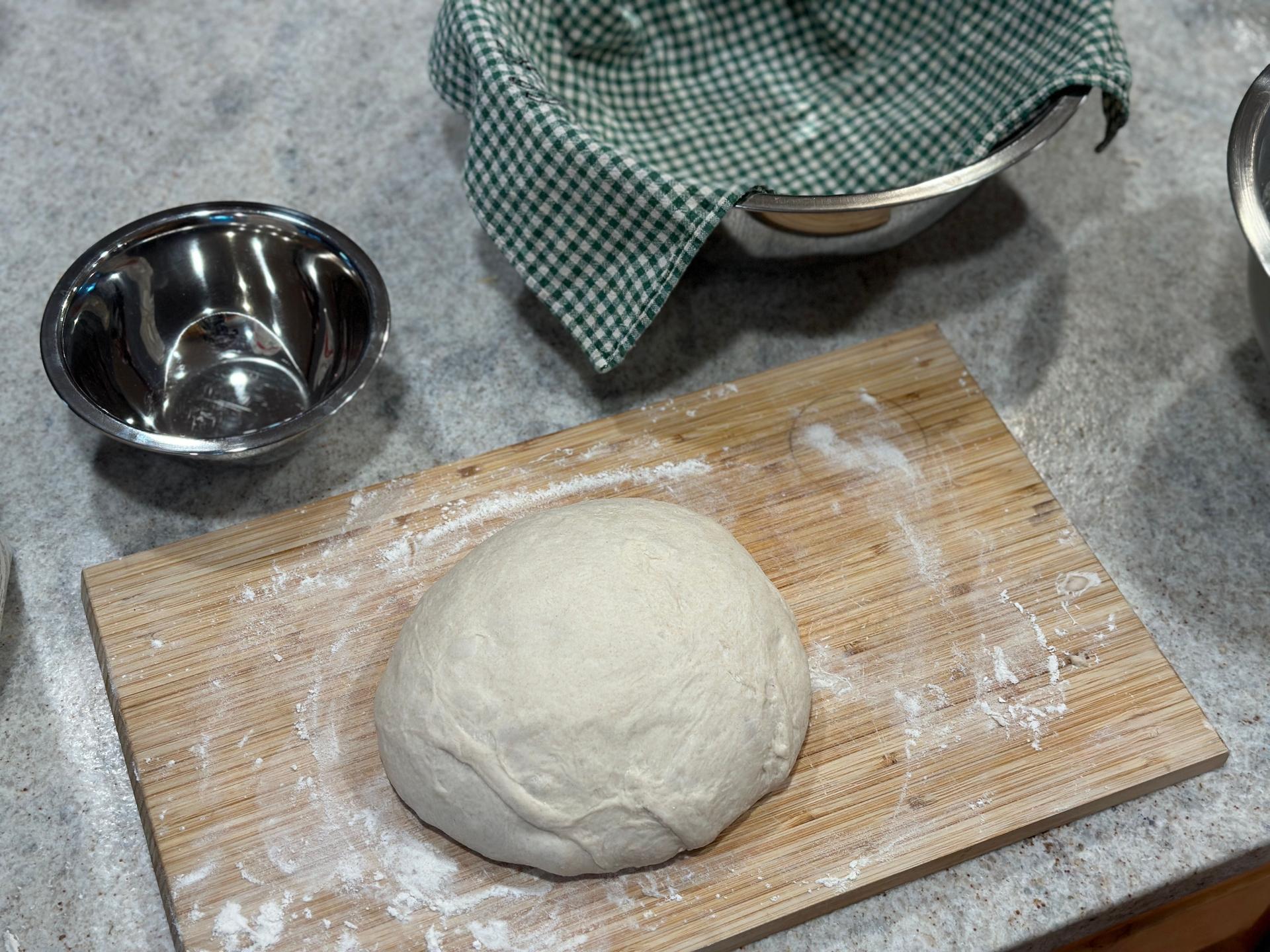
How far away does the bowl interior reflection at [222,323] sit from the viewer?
4.59 ft

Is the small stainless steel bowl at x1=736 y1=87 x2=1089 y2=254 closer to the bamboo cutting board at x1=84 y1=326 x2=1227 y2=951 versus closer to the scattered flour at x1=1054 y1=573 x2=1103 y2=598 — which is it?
the bamboo cutting board at x1=84 y1=326 x2=1227 y2=951

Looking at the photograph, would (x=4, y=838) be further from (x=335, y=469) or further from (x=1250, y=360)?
(x=1250, y=360)

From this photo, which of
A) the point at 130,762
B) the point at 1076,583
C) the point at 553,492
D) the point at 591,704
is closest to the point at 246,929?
the point at 130,762

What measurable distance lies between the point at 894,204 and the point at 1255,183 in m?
0.39

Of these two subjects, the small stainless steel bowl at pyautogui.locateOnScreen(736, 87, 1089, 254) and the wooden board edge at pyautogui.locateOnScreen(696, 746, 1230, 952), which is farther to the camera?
the small stainless steel bowl at pyautogui.locateOnScreen(736, 87, 1089, 254)

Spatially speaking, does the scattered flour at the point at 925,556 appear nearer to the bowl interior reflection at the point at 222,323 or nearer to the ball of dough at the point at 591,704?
the ball of dough at the point at 591,704

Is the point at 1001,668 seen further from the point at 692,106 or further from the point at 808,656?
the point at 692,106

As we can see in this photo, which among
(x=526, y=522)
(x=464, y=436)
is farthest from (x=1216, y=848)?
(x=464, y=436)

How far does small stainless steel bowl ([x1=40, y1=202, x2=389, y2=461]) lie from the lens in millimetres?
1372

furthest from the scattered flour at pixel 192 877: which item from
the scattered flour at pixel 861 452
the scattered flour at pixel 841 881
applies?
the scattered flour at pixel 861 452

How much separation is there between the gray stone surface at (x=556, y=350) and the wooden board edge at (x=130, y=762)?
22 mm

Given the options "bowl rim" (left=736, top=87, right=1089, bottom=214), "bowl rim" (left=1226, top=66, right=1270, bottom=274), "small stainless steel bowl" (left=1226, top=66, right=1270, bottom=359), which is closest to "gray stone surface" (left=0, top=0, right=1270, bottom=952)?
"bowl rim" (left=736, top=87, right=1089, bottom=214)

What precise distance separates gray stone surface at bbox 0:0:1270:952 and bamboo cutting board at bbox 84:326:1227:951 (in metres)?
0.07

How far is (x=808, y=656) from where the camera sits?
4.12 feet
